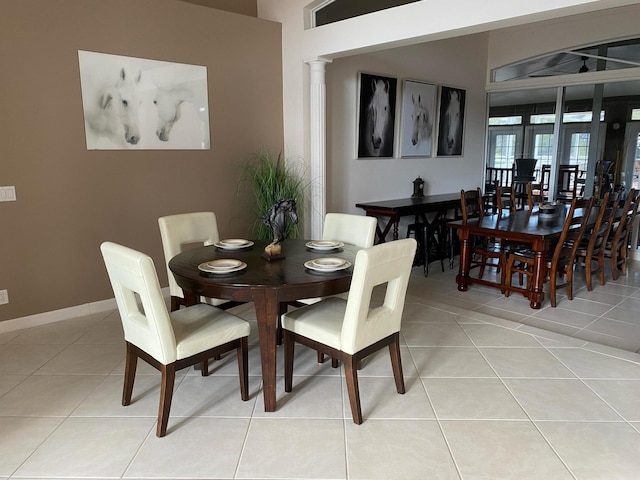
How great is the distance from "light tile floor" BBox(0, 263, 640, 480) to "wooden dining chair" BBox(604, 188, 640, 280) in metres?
1.90

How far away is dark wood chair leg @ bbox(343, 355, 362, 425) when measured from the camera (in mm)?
2252

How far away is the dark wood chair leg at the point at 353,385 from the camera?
7.39ft

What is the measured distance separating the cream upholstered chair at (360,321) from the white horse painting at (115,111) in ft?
7.68

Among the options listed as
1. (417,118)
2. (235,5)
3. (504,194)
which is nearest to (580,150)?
(504,194)

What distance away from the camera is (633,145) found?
592 centimetres

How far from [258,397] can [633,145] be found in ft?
19.5

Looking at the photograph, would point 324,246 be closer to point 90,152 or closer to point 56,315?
point 90,152

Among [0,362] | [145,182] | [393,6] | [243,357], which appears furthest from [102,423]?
[393,6]

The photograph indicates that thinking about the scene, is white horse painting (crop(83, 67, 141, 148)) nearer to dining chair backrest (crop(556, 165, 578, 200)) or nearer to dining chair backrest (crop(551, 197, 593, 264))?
dining chair backrest (crop(551, 197, 593, 264))

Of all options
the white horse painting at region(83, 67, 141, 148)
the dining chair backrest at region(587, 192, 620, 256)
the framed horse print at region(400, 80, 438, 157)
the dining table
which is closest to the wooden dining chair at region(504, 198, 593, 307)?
the dining chair backrest at region(587, 192, 620, 256)

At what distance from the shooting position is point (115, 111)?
3.75 metres

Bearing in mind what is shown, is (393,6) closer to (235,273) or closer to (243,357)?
(235,273)

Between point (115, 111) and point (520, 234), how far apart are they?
3642 mm

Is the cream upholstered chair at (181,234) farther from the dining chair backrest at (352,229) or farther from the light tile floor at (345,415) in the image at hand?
the dining chair backrest at (352,229)
